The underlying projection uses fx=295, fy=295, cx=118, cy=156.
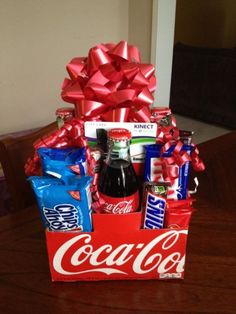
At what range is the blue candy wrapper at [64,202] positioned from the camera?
475 mm

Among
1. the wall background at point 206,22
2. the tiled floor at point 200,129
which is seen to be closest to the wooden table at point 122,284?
the tiled floor at point 200,129

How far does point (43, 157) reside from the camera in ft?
1.67

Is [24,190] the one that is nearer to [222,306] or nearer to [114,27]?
[222,306]

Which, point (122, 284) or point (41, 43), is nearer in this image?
point (122, 284)

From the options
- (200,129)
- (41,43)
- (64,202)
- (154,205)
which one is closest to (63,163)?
(64,202)

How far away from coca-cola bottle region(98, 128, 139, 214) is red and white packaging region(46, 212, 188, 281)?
26 millimetres

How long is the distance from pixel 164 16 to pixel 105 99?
61.4 inches

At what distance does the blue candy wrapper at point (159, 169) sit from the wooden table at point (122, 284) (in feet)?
0.49

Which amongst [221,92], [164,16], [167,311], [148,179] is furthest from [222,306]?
[221,92]

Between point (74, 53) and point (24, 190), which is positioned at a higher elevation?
point (74, 53)

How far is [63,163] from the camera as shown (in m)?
0.50

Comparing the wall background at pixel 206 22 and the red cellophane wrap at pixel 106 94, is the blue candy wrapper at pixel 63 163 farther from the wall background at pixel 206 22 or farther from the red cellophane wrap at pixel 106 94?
the wall background at pixel 206 22

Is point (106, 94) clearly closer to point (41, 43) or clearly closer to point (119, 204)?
point (119, 204)

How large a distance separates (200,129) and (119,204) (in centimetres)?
322
